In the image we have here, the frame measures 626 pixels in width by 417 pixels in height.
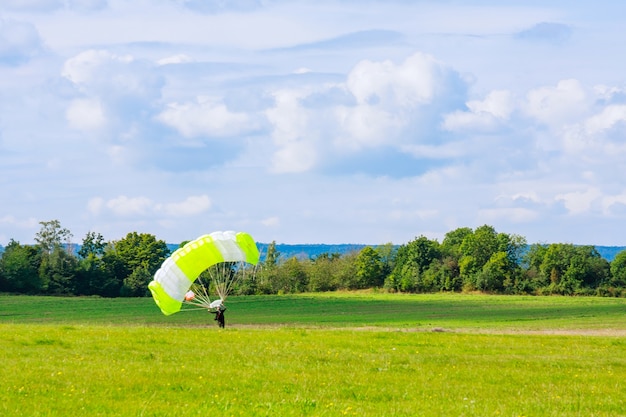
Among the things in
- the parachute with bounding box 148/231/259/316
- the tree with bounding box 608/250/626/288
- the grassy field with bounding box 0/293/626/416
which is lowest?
the grassy field with bounding box 0/293/626/416

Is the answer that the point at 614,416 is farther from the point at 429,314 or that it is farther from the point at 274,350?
the point at 429,314

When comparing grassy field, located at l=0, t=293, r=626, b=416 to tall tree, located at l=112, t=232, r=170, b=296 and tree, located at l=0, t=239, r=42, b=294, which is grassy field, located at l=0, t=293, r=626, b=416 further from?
tall tree, located at l=112, t=232, r=170, b=296

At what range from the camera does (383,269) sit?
142 meters

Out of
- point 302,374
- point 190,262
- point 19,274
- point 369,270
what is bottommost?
point 302,374

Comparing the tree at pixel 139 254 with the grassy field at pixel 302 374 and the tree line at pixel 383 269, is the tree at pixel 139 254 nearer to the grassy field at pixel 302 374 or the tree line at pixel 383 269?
the tree line at pixel 383 269

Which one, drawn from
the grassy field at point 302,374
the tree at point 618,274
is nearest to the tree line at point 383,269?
the tree at point 618,274

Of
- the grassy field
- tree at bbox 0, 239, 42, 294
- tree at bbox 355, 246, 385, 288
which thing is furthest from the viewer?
tree at bbox 355, 246, 385, 288

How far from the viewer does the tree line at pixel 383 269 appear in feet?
385

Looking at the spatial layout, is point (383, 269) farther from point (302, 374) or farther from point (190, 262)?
point (302, 374)

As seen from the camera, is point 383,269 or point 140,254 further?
point 383,269

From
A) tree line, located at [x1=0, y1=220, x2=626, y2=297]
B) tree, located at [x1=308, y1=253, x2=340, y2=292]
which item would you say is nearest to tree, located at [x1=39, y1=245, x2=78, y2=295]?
tree line, located at [x1=0, y1=220, x2=626, y2=297]

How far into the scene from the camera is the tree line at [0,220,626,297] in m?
117

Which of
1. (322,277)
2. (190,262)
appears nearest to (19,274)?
(322,277)

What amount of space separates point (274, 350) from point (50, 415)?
12393 mm
